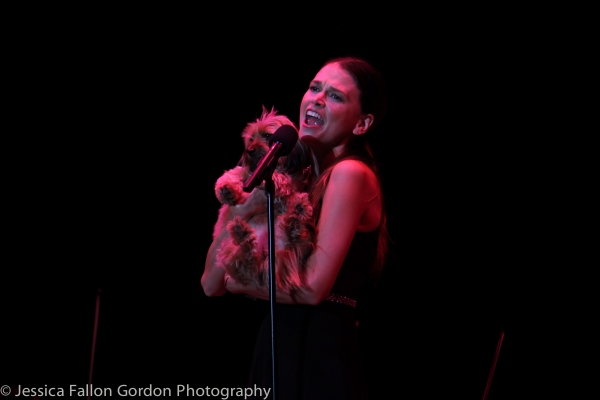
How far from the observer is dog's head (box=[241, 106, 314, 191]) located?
2.15 m

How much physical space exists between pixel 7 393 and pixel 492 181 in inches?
106

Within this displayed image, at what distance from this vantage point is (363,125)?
87.7 inches

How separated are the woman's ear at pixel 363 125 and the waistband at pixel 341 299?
1.84ft

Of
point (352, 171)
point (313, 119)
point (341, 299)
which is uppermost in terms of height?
point (313, 119)

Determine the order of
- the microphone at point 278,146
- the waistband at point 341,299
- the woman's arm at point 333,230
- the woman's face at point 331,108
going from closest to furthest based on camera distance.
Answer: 1. the microphone at point 278,146
2. the woman's arm at point 333,230
3. the waistband at point 341,299
4. the woman's face at point 331,108

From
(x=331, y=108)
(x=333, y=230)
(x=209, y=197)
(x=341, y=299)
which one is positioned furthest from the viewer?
(x=209, y=197)

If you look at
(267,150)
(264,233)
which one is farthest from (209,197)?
(264,233)

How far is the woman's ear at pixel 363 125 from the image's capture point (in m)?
2.21

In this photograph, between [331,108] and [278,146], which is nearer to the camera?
[278,146]

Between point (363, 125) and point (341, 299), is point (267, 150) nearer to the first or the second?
point (363, 125)

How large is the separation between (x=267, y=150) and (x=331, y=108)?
246mm

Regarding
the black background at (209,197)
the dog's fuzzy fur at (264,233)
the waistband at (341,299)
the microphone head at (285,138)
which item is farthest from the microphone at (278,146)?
the black background at (209,197)

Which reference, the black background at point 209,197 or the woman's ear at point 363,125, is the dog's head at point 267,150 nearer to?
the woman's ear at point 363,125

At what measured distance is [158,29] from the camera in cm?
399
